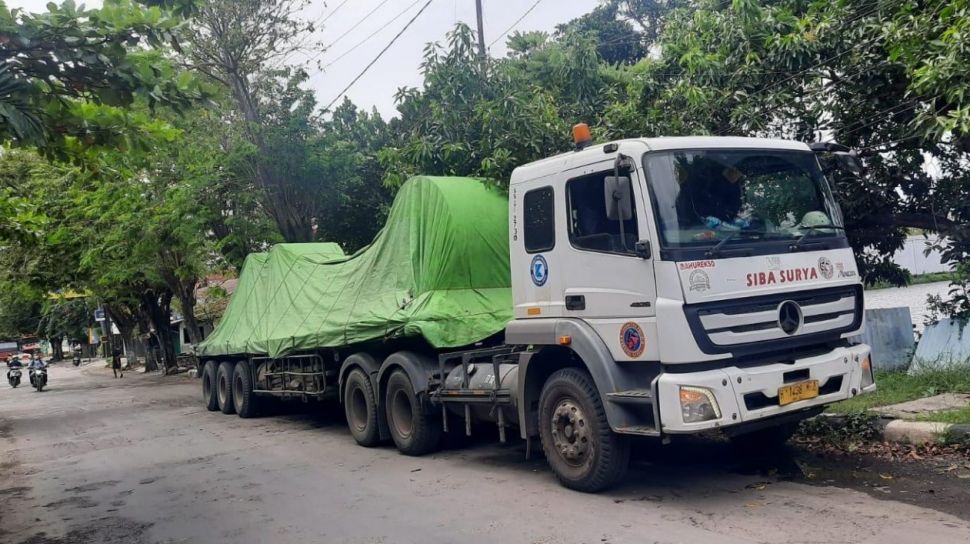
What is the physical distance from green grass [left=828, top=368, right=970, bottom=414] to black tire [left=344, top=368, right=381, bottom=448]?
518cm

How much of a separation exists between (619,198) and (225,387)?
11.7m

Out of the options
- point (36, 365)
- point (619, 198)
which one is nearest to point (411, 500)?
point (619, 198)

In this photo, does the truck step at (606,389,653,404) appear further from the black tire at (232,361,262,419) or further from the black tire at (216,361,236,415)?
the black tire at (216,361,236,415)

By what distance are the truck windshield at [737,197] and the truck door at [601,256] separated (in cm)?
20

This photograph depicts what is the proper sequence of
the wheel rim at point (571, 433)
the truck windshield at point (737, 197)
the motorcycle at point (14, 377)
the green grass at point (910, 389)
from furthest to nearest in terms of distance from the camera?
the motorcycle at point (14, 377) < the green grass at point (910, 389) < the wheel rim at point (571, 433) < the truck windshield at point (737, 197)

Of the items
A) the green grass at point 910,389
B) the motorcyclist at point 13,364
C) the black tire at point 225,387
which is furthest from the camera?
the motorcyclist at point 13,364

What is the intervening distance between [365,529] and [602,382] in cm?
214

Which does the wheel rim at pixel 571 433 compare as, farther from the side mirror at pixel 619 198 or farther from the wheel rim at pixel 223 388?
the wheel rim at pixel 223 388

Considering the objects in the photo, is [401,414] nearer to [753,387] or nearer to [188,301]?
[753,387]

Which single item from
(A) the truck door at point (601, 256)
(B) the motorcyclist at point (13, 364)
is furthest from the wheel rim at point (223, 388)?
(B) the motorcyclist at point (13, 364)

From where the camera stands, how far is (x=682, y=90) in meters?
9.82

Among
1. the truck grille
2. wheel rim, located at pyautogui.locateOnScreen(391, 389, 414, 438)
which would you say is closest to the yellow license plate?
the truck grille

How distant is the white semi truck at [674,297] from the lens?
19.2 feet

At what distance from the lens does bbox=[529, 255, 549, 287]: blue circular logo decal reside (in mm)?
7117
